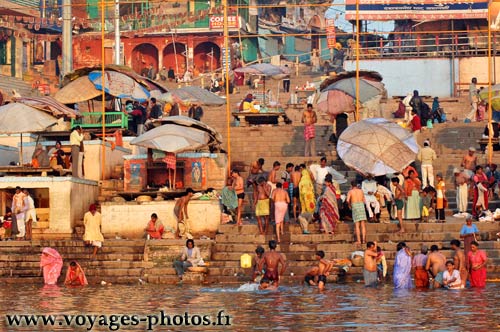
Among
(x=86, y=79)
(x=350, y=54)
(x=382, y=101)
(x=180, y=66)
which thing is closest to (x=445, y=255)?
(x=86, y=79)

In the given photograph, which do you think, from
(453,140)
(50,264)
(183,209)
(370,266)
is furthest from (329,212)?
(453,140)

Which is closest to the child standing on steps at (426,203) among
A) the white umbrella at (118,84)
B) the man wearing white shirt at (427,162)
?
the man wearing white shirt at (427,162)

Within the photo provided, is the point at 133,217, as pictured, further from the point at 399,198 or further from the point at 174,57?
the point at 174,57

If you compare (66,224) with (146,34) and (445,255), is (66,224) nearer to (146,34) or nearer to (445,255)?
(445,255)

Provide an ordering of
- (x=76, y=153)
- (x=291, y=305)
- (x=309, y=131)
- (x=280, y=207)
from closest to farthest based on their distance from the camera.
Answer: (x=291, y=305), (x=280, y=207), (x=76, y=153), (x=309, y=131)

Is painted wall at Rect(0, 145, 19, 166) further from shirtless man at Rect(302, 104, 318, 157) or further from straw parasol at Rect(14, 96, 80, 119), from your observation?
shirtless man at Rect(302, 104, 318, 157)

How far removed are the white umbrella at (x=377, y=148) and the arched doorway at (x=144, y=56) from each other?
95.2ft

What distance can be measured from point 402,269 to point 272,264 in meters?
2.10

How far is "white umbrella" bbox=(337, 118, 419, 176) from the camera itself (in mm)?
26391

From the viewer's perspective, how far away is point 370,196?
1001 inches

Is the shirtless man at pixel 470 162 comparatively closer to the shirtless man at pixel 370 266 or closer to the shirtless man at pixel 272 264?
the shirtless man at pixel 370 266

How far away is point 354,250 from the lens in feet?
79.6

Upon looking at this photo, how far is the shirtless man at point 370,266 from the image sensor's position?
22672 millimetres

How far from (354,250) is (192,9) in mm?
31849
